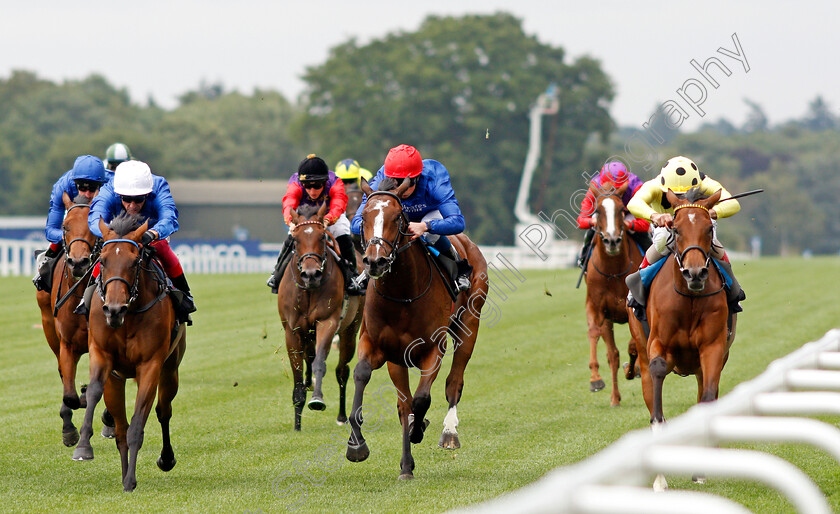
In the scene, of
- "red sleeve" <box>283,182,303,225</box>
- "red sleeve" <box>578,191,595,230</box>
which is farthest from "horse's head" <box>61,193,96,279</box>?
"red sleeve" <box>578,191,595,230</box>

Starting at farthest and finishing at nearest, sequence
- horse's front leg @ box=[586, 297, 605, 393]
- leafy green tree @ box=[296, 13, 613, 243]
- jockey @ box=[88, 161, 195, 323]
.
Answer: leafy green tree @ box=[296, 13, 613, 243]
horse's front leg @ box=[586, 297, 605, 393]
jockey @ box=[88, 161, 195, 323]

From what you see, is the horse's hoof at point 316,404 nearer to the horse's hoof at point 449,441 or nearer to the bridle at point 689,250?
the horse's hoof at point 449,441

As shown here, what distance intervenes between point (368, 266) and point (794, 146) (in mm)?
100425

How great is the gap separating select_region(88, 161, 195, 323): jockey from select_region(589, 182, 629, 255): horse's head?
12.9 feet

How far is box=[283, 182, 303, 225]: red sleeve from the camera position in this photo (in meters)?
9.38

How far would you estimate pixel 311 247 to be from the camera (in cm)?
882

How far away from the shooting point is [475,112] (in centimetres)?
5156

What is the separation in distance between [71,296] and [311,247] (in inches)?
72.0

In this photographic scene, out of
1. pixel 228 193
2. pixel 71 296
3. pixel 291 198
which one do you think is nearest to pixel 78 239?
pixel 71 296

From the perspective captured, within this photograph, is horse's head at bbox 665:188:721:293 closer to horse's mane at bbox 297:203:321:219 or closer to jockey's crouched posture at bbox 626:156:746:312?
jockey's crouched posture at bbox 626:156:746:312

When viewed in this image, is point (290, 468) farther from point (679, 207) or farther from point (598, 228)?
point (598, 228)

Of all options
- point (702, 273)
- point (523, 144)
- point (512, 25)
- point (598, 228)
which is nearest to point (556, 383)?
point (598, 228)

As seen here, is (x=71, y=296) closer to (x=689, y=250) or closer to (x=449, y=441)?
(x=449, y=441)

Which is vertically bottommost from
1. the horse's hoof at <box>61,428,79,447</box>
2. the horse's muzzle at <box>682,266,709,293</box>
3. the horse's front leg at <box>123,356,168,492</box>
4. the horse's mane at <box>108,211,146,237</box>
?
the horse's hoof at <box>61,428,79,447</box>
